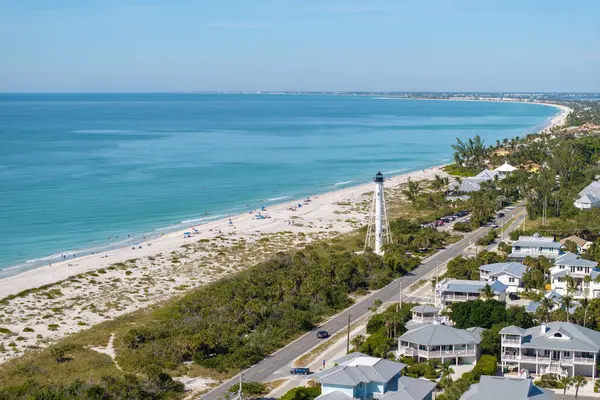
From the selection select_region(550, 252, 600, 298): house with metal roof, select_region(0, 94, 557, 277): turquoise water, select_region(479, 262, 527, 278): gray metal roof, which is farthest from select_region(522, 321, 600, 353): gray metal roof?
select_region(0, 94, 557, 277): turquoise water

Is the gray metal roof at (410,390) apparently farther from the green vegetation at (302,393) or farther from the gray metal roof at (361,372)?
the green vegetation at (302,393)

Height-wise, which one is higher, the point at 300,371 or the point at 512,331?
the point at 512,331

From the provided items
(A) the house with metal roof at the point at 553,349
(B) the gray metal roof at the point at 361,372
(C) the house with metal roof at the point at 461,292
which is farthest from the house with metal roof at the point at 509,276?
(B) the gray metal roof at the point at 361,372

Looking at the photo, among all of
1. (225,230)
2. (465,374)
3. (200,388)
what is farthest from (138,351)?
(225,230)

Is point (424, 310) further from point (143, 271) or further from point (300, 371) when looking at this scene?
point (143, 271)

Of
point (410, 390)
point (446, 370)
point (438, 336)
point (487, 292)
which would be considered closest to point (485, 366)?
point (446, 370)
